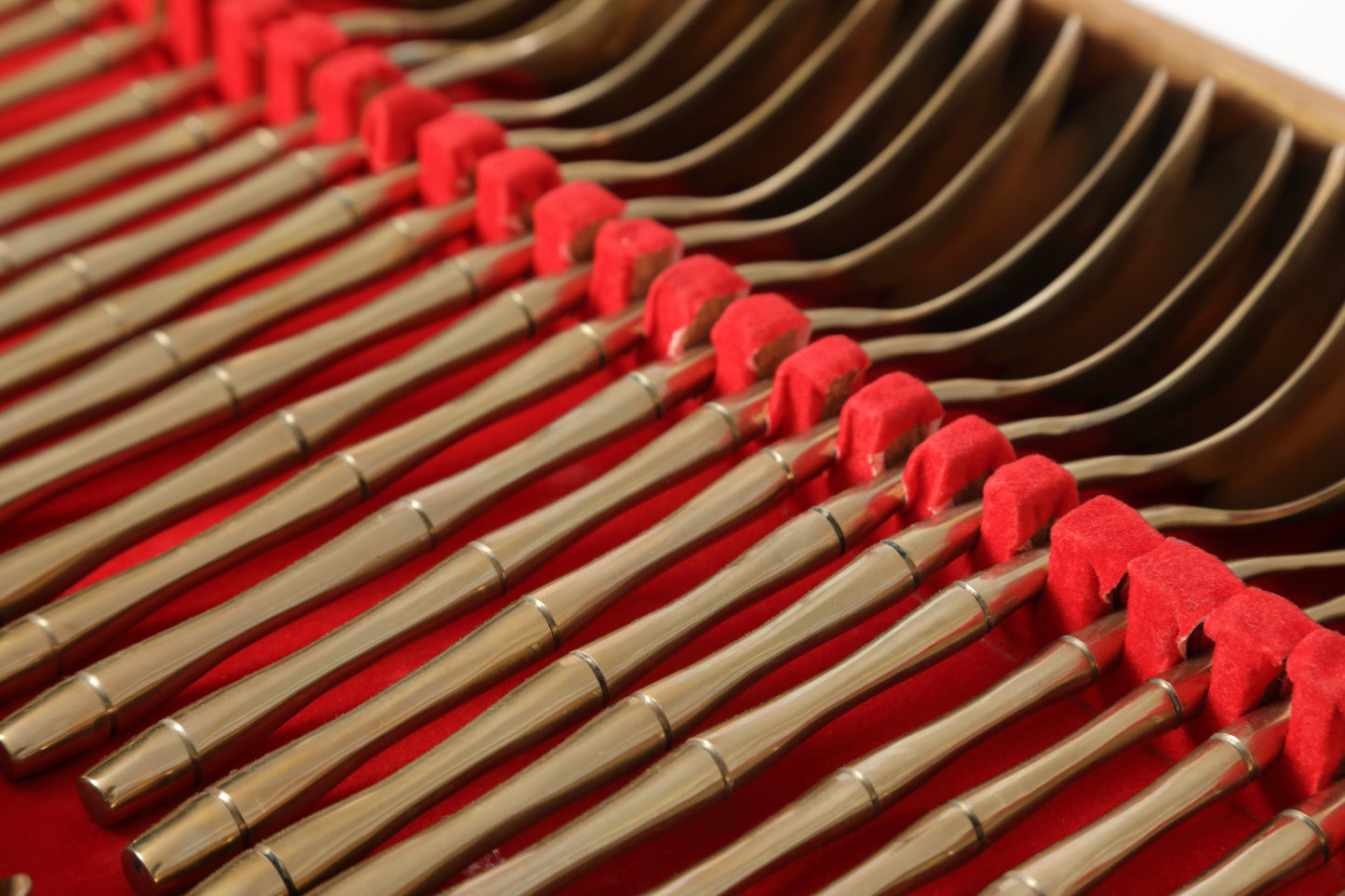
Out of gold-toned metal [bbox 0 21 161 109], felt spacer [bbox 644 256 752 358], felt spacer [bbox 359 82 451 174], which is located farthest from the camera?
gold-toned metal [bbox 0 21 161 109]

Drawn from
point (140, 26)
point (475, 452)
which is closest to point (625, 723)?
point (475, 452)

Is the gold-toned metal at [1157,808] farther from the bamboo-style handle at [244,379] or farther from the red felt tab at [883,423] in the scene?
the bamboo-style handle at [244,379]

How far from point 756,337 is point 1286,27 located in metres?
0.54

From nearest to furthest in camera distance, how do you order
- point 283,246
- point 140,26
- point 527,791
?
point 527,791 → point 283,246 → point 140,26

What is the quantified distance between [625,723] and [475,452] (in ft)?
0.78

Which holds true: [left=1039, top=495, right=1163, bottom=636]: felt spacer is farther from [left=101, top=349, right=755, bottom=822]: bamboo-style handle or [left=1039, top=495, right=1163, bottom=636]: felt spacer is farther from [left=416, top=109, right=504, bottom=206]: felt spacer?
[left=416, top=109, right=504, bottom=206]: felt spacer

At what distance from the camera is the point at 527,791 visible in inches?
20.9

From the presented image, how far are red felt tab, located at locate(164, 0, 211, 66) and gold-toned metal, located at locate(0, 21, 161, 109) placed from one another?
0.06 ft

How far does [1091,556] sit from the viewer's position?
599 millimetres

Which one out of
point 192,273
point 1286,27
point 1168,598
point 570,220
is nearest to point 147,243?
point 192,273

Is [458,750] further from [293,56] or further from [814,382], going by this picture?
[293,56]

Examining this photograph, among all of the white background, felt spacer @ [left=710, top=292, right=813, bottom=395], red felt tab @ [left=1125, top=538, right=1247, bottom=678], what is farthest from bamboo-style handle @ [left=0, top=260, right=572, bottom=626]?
the white background

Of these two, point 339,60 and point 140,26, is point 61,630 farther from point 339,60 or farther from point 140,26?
point 140,26

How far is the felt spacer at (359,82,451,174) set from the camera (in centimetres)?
85
